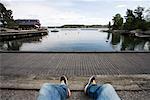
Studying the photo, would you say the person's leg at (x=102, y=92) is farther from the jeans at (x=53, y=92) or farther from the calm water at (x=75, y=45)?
the calm water at (x=75, y=45)

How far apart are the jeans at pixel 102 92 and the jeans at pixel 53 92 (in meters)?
0.48

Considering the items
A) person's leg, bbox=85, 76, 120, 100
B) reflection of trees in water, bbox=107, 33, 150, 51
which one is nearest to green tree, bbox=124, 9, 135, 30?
reflection of trees in water, bbox=107, 33, 150, 51

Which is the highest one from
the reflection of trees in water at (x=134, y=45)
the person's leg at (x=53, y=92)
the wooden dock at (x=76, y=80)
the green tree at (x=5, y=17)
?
the green tree at (x=5, y=17)

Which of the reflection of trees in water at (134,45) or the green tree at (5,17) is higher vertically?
the green tree at (5,17)

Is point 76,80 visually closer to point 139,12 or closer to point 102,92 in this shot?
point 102,92

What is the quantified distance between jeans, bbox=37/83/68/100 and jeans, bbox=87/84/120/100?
48 cm

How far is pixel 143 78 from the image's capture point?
5.20 metres

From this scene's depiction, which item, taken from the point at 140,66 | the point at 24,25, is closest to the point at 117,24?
the point at 24,25

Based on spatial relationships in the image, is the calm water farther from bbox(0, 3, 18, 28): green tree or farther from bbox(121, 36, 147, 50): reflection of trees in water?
bbox(0, 3, 18, 28): green tree

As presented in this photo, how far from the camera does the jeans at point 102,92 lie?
3209mm

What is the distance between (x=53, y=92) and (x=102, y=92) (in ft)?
2.68

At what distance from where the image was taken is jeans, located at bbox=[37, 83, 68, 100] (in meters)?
3.26

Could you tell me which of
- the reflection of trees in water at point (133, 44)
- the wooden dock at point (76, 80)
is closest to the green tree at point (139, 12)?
the reflection of trees in water at point (133, 44)

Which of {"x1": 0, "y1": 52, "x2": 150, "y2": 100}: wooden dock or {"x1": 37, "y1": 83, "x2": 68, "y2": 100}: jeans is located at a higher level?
{"x1": 37, "y1": 83, "x2": 68, "y2": 100}: jeans
